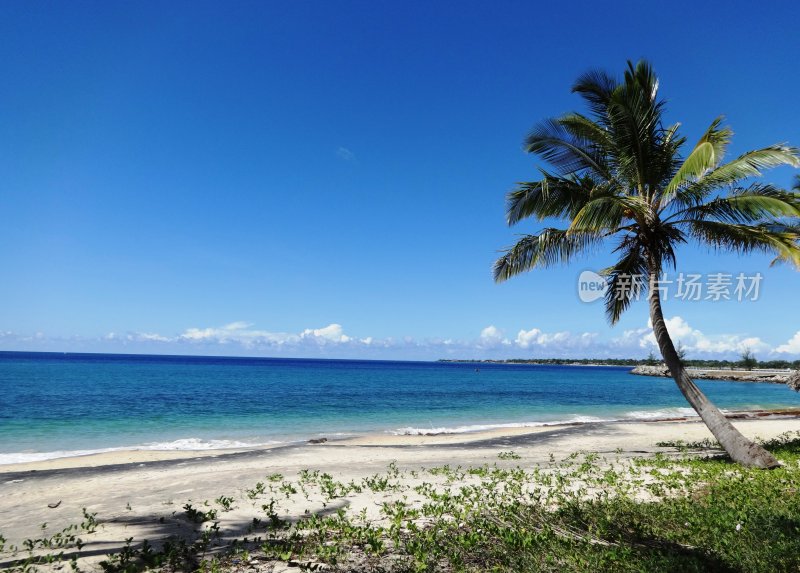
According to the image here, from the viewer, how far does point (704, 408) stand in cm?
959

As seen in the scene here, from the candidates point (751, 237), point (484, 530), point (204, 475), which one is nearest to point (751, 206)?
point (751, 237)

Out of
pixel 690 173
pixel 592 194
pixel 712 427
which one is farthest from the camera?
pixel 592 194

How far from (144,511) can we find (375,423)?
17.6 meters

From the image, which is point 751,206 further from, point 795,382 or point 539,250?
point 795,382

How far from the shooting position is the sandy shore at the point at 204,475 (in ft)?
20.0

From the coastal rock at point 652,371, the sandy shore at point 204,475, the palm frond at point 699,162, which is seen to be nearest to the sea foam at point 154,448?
the sandy shore at point 204,475

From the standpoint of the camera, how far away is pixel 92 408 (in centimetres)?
2653

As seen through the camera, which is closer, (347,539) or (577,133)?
(347,539)

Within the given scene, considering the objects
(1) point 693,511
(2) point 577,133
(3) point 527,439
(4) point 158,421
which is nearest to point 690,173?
(2) point 577,133

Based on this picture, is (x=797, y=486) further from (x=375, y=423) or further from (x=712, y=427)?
(x=375, y=423)

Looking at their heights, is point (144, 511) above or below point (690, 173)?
below

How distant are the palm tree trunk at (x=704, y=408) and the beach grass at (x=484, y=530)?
0.82 metres

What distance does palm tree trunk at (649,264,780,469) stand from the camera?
8852mm

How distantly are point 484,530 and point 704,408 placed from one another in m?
7.26
